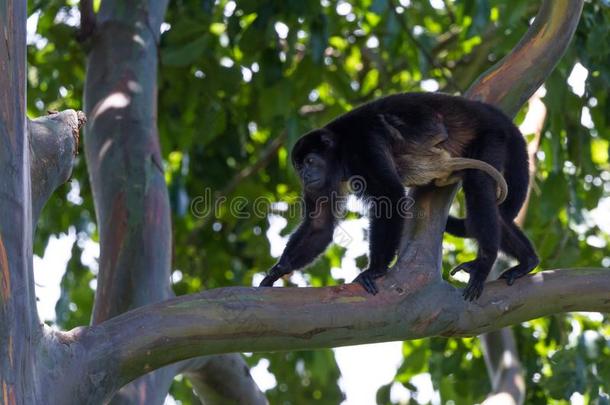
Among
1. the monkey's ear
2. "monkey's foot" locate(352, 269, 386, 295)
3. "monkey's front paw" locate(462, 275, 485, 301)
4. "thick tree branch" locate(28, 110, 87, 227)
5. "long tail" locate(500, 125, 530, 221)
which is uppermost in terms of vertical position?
"thick tree branch" locate(28, 110, 87, 227)

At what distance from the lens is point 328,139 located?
4.61m

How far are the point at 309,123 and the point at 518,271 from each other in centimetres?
231

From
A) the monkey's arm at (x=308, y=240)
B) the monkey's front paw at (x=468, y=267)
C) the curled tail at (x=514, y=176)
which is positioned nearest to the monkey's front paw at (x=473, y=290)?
the monkey's front paw at (x=468, y=267)

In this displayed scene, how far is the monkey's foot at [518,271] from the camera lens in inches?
135

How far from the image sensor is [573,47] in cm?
496

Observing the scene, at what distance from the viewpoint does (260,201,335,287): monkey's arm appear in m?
4.41

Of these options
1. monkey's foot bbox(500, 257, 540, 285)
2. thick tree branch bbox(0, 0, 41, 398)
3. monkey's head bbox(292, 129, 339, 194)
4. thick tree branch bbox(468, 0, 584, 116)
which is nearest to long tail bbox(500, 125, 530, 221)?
monkey's foot bbox(500, 257, 540, 285)

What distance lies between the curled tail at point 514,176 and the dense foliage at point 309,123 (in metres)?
0.62

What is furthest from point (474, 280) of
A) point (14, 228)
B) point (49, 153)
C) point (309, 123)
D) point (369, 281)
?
point (309, 123)

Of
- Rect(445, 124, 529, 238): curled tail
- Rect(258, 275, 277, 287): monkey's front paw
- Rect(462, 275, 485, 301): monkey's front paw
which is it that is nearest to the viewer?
Rect(462, 275, 485, 301): monkey's front paw

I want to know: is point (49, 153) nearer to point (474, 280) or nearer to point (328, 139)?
point (474, 280)

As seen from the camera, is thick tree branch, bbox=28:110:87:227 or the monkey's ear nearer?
thick tree branch, bbox=28:110:87:227

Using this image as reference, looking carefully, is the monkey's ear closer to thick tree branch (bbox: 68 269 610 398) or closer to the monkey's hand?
the monkey's hand

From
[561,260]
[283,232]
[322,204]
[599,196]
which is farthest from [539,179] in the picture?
[322,204]
